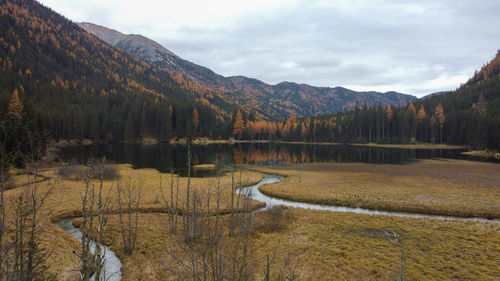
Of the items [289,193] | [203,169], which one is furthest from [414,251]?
[203,169]

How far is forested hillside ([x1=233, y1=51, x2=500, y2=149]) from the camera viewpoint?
334 ft

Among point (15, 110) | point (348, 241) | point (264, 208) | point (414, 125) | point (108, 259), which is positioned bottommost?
point (264, 208)

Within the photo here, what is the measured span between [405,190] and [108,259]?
122 feet

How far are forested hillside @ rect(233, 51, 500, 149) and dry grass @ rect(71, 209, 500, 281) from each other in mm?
95731

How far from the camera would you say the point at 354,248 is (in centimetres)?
1717

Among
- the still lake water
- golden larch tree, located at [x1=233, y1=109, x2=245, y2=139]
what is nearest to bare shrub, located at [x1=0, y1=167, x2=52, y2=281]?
the still lake water

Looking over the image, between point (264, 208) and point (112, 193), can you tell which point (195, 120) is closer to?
point (112, 193)

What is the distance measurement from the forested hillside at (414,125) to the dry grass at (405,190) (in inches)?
2578

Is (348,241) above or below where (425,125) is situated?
below

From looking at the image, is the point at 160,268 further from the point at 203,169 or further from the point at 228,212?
the point at 203,169

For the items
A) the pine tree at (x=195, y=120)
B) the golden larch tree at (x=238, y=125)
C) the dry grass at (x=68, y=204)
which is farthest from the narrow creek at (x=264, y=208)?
the golden larch tree at (x=238, y=125)

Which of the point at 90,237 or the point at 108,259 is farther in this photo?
the point at 108,259

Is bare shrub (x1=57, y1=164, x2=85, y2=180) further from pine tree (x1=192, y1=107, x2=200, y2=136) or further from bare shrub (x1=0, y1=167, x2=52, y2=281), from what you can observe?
pine tree (x1=192, y1=107, x2=200, y2=136)

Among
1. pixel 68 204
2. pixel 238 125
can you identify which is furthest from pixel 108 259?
pixel 238 125
